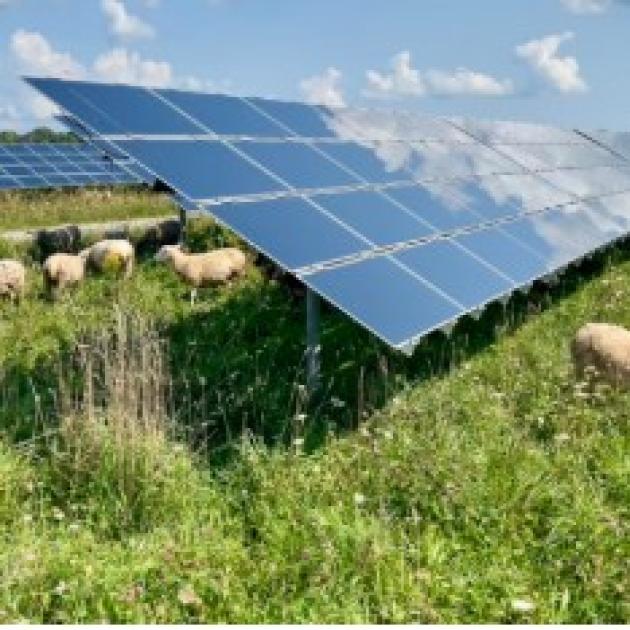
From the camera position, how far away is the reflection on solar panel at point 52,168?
91.7ft

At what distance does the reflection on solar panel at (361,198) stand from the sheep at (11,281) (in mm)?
3438

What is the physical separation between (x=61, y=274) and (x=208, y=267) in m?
1.95

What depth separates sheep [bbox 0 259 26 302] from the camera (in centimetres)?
1330

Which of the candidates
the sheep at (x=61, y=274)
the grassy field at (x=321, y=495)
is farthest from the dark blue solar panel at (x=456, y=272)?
the sheep at (x=61, y=274)

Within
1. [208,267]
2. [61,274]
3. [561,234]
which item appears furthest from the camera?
[208,267]

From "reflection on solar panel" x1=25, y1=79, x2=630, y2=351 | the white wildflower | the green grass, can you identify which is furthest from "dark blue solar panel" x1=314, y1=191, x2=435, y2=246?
the green grass

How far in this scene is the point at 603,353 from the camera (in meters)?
8.77

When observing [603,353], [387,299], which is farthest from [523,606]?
[603,353]

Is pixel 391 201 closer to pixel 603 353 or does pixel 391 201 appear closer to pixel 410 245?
pixel 410 245

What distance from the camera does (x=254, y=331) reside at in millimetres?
11148

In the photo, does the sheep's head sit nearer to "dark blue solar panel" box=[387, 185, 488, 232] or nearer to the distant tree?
"dark blue solar panel" box=[387, 185, 488, 232]

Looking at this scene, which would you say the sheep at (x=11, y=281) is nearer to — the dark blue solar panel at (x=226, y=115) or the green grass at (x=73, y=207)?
the dark blue solar panel at (x=226, y=115)

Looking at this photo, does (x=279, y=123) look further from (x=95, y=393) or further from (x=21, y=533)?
(x=21, y=533)

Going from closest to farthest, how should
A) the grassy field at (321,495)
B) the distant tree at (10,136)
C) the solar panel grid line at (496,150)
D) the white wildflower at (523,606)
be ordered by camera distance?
1. the white wildflower at (523,606)
2. the grassy field at (321,495)
3. the solar panel grid line at (496,150)
4. the distant tree at (10,136)
